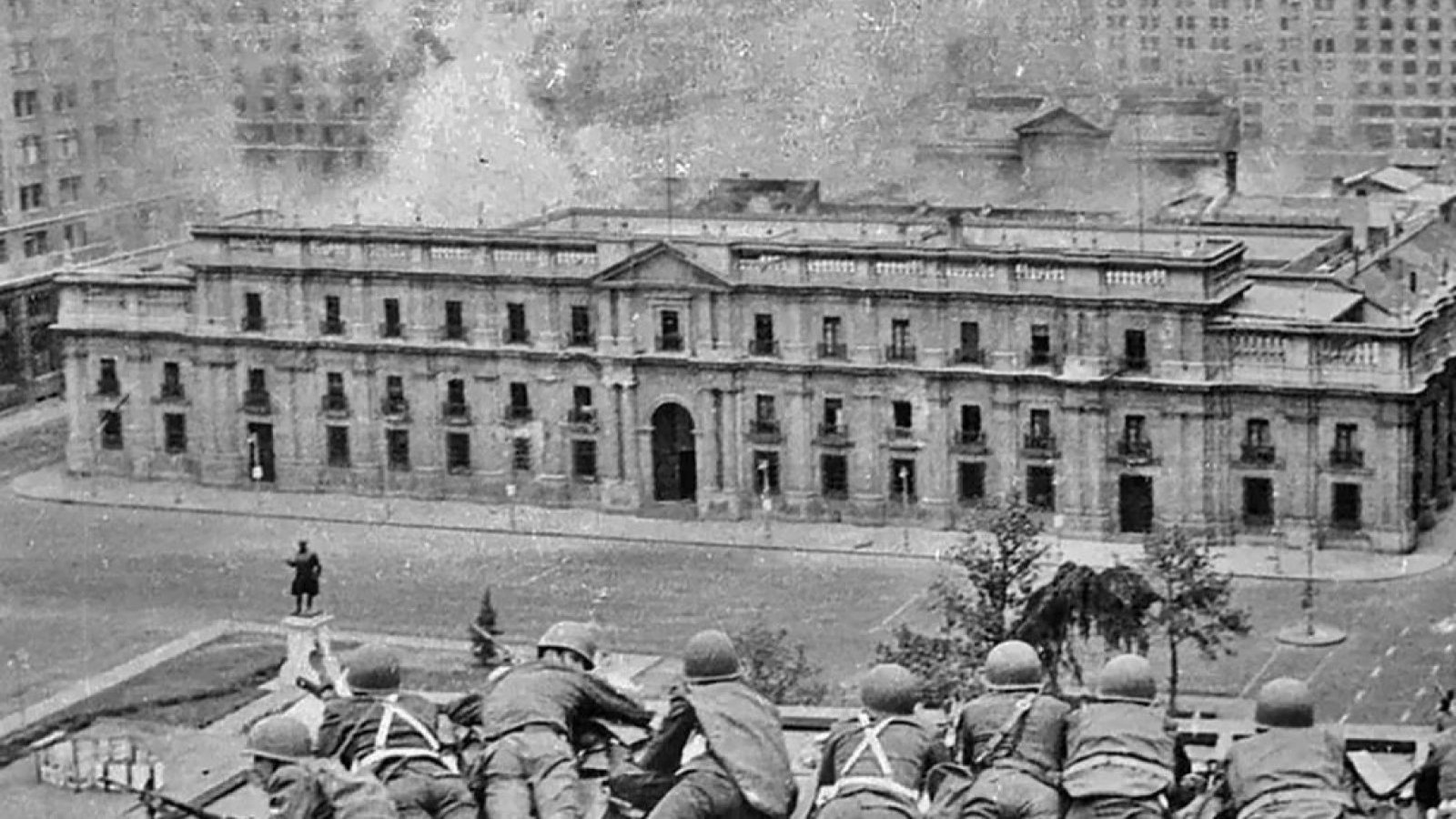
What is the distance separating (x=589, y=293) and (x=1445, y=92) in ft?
195

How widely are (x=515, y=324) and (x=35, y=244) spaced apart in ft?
95.2

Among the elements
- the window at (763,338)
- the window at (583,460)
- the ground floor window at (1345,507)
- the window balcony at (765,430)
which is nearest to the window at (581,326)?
the window at (583,460)

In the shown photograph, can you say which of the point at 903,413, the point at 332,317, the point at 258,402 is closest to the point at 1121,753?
the point at 903,413

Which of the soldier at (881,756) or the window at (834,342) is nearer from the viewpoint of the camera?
the soldier at (881,756)

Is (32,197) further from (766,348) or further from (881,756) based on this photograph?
(881,756)

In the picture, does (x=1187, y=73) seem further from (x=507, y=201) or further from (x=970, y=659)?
(x=970, y=659)

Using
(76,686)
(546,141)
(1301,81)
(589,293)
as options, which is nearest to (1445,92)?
(1301,81)

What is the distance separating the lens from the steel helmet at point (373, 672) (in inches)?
1027

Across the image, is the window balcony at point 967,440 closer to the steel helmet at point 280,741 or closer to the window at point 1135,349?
the window at point 1135,349

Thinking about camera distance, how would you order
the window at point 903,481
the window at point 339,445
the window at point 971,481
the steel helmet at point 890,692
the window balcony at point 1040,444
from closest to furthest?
the steel helmet at point 890,692, the window balcony at point 1040,444, the window at point 971,481, the window at point 903,481, the window at point 339,445

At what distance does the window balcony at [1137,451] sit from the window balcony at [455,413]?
21.6 metres

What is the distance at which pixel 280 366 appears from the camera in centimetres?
9819

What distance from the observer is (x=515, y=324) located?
313 ft

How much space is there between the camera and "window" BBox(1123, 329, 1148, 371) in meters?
87.3
